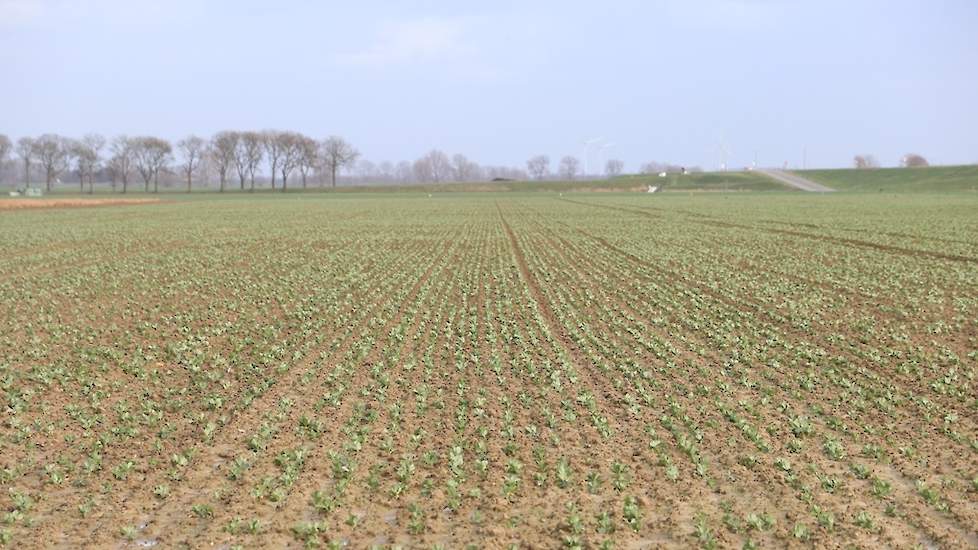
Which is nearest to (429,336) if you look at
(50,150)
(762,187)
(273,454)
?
(273,454)

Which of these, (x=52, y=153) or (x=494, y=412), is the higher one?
(x=52, y=153)

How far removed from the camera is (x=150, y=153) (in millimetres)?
168500

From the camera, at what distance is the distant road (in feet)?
500

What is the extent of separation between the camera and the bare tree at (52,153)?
533 ft

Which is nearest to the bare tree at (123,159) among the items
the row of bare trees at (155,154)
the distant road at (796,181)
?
the row of bare trees at (155,154)

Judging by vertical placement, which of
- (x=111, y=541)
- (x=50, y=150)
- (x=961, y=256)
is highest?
(x=50, y=150)

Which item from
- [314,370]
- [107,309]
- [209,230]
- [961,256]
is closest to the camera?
[314,370]

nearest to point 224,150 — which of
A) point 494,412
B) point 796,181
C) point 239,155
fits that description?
point 239,155

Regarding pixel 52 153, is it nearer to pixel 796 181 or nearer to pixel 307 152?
pixel 307 152

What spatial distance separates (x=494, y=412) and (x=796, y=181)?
6896 inches

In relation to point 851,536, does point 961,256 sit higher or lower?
higher

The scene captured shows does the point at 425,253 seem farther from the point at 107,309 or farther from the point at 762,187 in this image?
the point at 762,187

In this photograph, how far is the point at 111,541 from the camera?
679 cm

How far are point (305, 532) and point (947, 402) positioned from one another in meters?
9.54
